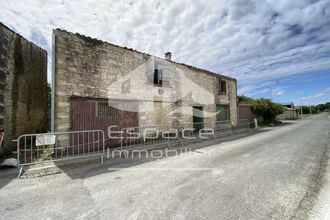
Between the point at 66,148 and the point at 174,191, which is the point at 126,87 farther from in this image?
the point at 174,191

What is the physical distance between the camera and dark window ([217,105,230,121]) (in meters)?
16.0

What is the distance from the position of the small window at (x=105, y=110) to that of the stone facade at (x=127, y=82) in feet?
1.06

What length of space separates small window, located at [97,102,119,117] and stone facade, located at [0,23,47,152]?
3.62 meters

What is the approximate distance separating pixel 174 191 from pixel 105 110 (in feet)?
18.8

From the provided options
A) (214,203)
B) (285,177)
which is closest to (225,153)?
(285,177)

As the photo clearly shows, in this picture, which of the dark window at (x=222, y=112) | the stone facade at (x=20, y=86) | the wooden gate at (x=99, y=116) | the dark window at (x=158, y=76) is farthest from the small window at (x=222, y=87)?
the stone facade at (x=20, y=86)

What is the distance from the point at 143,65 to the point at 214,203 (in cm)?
836

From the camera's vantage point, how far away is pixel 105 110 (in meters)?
8.62

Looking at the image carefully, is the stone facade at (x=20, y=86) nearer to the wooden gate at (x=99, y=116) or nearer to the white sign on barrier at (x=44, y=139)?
the wooden gate at (x=99, y=116)

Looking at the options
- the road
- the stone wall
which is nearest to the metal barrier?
the road

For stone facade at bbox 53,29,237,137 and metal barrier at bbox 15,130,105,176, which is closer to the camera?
metal barrier at bbox 15,130,105,176

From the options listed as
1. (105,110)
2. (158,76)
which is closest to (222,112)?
(158,76)

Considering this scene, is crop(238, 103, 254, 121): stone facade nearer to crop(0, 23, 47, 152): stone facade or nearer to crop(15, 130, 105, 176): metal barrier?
crop(15, 130, 105, 176): metal barrier

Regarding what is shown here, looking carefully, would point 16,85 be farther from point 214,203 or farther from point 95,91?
point 214,203
